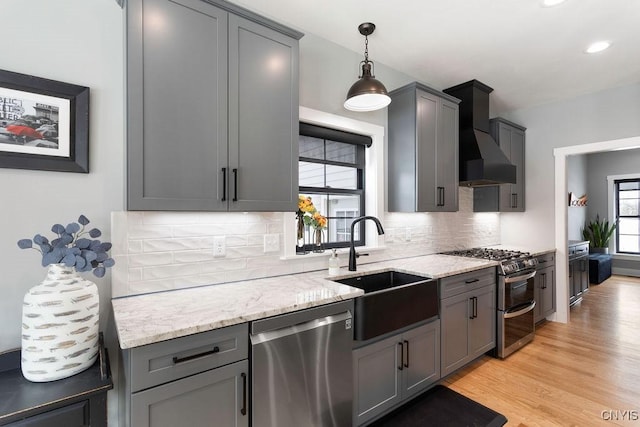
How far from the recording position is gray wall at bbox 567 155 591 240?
6.36 metres

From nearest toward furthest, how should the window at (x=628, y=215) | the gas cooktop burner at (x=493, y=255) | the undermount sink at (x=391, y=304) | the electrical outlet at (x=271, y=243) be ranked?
the undermount sink at (x=391, y=304) < the electrical outlet at (x=271, y=243) < the gas cooktop burner at (x=493, y=255) < the window at (x=628, y=215)

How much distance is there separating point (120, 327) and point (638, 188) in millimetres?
9464

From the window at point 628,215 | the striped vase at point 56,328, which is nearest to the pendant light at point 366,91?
the striped vase at point 56,328

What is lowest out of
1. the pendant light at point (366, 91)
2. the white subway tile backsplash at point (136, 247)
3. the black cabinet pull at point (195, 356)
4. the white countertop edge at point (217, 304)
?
the black cabinet pull at point (195, 356)

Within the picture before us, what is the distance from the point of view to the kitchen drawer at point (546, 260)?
3.74 meters

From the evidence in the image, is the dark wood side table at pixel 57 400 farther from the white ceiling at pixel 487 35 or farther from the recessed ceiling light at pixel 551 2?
the recessed ceiling light at pixel 551 2

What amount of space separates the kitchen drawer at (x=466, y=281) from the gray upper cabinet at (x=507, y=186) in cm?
138

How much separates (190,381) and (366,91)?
6.47 ft

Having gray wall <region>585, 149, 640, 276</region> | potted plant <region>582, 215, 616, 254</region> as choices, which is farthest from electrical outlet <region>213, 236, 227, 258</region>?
gray wall <region>585, 149, 640, 276</region>

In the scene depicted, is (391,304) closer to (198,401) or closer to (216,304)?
(216,304)

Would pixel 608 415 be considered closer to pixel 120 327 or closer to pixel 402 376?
pixel 402 376

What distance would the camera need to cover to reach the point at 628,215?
22.3 ft

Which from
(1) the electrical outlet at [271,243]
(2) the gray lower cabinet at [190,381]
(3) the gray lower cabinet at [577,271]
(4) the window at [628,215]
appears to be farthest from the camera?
(4) the window at [628,215]

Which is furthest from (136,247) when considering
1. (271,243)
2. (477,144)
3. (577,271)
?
(577,271)
